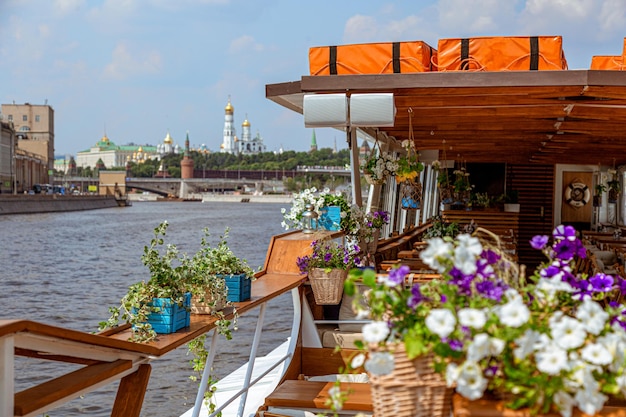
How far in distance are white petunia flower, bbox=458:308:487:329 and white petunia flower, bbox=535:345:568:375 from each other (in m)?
0.14

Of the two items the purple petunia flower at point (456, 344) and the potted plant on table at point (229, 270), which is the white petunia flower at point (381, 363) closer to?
the purple petunia flower at point (456, 344)

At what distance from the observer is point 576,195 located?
733 inches

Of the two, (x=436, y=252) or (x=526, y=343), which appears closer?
(x=526, y=343)

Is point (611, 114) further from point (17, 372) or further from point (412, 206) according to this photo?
point (17, 372)

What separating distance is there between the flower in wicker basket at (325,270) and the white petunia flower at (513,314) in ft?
11.1

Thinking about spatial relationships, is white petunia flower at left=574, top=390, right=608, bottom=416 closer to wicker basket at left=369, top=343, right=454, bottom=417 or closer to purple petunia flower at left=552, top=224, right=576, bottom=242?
wicker basket at left=369, top=343, right=454, bottom=417

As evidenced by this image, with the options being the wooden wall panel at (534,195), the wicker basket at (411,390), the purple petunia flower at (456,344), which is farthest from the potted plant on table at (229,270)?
the wooden wall panel at (534,195)

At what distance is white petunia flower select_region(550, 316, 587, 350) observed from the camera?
1.85 meters

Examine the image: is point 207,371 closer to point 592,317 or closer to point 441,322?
A: point 441,322

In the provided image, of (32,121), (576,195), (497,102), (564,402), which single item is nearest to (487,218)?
(576,195)

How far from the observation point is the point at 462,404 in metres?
2.06

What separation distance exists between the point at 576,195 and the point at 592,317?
1745cm

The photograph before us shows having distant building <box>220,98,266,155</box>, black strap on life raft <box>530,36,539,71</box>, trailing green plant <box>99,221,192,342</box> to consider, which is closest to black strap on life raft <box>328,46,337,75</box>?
black strap on life raft <box>530,36,539,71</box>

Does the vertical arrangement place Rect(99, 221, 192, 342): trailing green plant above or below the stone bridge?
above
